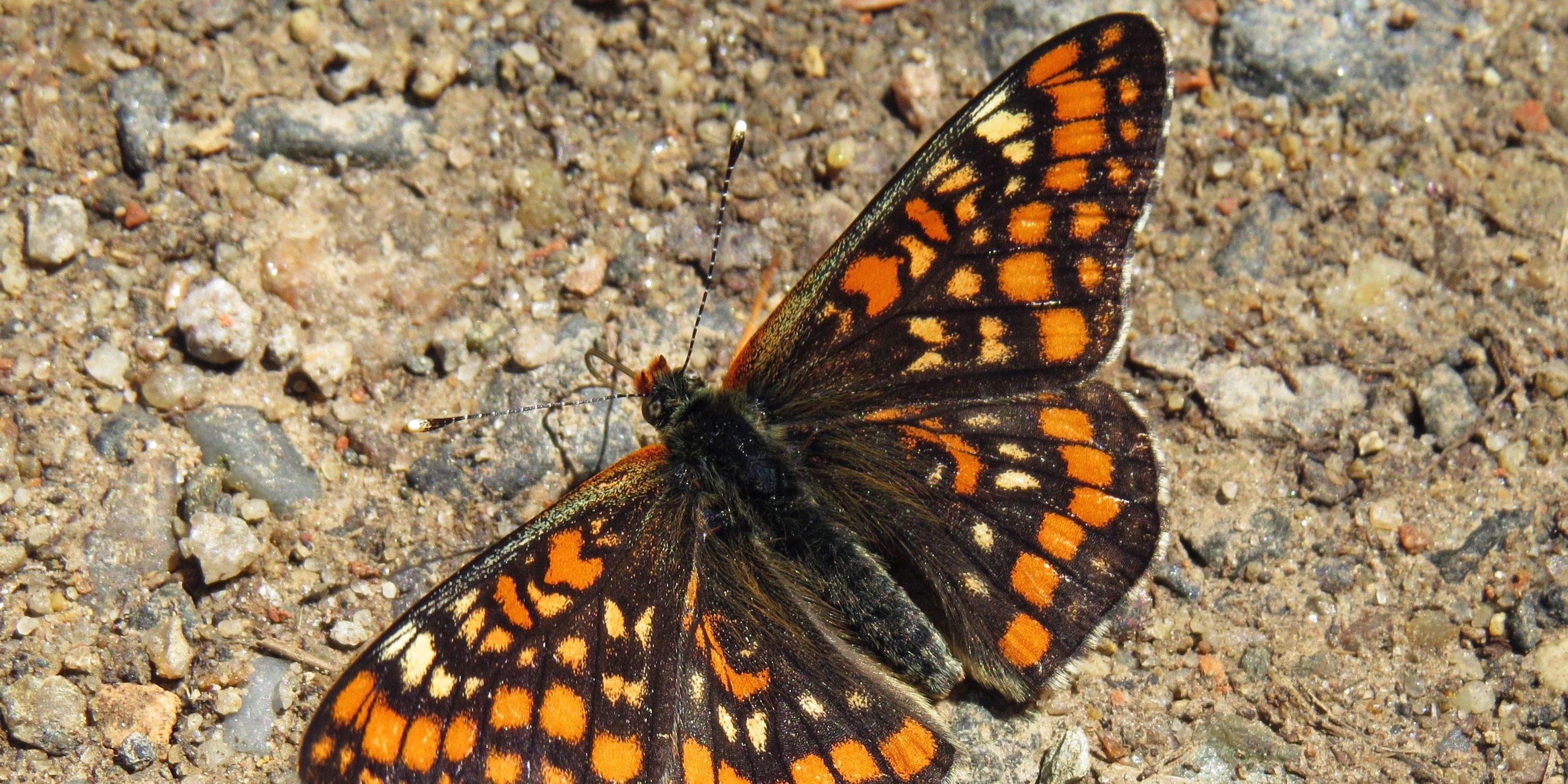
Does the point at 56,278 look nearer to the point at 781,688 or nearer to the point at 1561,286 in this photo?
the point at 781,688

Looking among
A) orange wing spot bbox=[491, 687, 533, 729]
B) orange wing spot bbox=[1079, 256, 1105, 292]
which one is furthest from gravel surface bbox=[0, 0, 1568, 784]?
orange wing spot bbox=[491, 687, 533, 729]

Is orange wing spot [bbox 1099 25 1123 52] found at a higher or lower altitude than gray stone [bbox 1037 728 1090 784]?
higher

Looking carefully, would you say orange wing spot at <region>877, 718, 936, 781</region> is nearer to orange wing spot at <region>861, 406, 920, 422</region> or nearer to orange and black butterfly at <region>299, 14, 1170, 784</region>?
orange and black butterfly at <region>299, 14, 1170, 784</region>

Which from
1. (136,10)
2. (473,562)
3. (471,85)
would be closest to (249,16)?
(136,10)

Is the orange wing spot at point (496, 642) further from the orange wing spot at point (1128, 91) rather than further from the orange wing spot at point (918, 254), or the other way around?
the orange wing spot at point (1128, 91)

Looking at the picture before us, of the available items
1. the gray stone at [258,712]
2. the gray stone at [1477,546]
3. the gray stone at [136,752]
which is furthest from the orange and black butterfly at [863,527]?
the gray stone at [1477,546]

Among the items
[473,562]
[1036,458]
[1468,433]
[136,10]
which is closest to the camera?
[473,562]

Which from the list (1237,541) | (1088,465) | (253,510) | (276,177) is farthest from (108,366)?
(1237,541)
